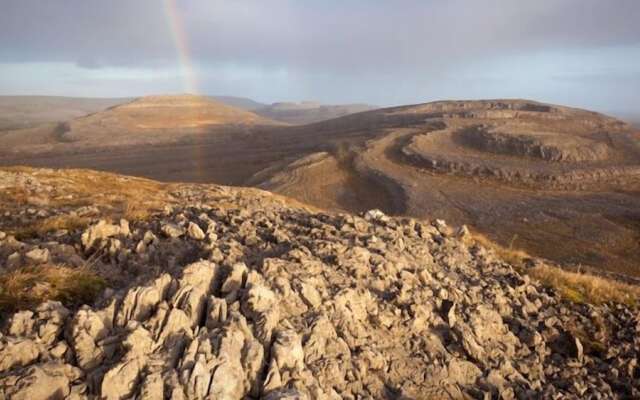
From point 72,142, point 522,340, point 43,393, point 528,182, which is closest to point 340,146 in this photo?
point 528,182

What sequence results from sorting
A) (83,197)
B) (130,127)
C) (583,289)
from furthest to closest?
(130,127) < (83,197) < (583,289)

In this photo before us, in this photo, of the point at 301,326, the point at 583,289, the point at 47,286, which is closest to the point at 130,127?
the point at 47,286

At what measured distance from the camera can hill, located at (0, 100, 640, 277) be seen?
23.0 m

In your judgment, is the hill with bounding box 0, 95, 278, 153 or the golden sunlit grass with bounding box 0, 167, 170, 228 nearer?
the golden sunlit grass with bounding box 0, 167, 170, 228

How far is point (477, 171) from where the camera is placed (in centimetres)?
3322

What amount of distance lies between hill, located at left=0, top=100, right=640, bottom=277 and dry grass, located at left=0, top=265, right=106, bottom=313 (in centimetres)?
1433

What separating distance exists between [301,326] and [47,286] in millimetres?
3035

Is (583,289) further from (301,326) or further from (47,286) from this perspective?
(47,286)

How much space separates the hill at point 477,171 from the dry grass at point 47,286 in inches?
564

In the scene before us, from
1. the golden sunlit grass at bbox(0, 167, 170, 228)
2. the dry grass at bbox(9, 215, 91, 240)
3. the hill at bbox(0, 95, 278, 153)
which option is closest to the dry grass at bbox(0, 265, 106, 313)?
the dry grass at bbox(9, 215, 91, 240)

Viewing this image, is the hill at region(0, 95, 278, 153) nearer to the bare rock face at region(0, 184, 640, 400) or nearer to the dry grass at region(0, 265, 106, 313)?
the bare rock face at region(0, 184, 640, 400)

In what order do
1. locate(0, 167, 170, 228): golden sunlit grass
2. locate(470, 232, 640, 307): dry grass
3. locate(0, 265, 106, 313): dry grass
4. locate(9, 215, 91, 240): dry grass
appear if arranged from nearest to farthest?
locate(0, 265, 106, 313): dry grass, locate(9, 215, 91, 240): dry grass, locate(0, 167, 170, 228): golden sunlit grass, locate(470, 232, 640, 307): dry grass

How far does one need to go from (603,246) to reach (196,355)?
2261 cm

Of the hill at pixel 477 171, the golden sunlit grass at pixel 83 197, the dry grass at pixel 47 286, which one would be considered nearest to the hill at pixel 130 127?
the hill at pixel 477 171
